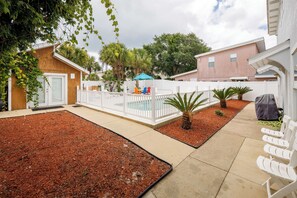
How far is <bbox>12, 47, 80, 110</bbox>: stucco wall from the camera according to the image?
8.69m

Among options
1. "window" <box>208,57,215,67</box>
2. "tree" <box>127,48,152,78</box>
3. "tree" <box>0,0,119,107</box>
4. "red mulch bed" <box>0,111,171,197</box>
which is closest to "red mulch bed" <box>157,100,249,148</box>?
"red mulch bed" <box>0,111,171,197</box>

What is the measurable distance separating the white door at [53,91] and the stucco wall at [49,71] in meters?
0.38

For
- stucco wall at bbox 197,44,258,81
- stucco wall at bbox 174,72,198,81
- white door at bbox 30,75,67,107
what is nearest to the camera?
white door at bbox 30,75,67,107

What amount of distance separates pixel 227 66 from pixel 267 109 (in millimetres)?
12886

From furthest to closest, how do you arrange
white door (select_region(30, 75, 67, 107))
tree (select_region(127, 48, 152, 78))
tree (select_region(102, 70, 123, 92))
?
tree (select_region(127, 48, 152, 78)) < tree (select_region(102, 70, 123, 92)) < white door (select_region(30, 75, 67, 107))

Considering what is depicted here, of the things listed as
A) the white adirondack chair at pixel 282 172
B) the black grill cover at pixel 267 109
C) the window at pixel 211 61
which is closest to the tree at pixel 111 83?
the window at pixel 211 61

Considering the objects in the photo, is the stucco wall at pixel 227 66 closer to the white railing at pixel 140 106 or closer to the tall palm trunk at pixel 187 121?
the white railing at pixel 140 106

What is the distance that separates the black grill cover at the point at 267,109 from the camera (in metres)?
6.36

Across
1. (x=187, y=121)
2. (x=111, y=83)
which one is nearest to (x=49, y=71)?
(x=111, y=83)

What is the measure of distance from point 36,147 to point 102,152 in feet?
5.95

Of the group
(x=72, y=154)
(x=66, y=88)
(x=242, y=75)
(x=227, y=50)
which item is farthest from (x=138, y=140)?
(x=227, y=50)

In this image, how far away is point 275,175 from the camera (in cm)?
199

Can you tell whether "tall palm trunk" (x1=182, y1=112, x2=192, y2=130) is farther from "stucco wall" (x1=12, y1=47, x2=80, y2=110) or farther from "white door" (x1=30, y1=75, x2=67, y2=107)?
"white door" (x1=30, y1=75, x2=67, y2=107)

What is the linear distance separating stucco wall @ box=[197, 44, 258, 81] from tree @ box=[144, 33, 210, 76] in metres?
8.66
